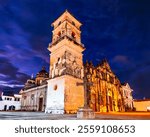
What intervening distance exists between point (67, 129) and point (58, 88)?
11.4ft

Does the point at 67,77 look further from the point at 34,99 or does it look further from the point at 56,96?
the point at 34,99

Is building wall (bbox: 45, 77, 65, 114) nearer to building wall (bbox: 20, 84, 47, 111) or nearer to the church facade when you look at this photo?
the church facade

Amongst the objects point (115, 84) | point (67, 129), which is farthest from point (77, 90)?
point (115, 84)

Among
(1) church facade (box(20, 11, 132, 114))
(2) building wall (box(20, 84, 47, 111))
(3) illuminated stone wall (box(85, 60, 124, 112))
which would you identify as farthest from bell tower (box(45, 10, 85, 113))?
(2) building wall (box(20, 84, 47, 111))

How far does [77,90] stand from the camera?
22.6 feet

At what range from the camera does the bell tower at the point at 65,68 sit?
6478mm

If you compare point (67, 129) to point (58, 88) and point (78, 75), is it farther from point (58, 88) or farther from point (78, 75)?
point (78, 75)

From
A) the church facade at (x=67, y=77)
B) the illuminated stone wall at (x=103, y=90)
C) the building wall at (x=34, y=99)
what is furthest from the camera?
the building wall at (x=34, y=99)

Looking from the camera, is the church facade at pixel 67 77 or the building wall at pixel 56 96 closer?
the building wall at pixel 56 96

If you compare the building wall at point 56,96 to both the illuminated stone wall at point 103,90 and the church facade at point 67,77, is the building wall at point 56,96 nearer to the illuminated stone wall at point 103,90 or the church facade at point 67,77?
the church facade at point 67,77

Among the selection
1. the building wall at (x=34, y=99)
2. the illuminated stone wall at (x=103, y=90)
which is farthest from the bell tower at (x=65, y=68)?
the building wall at (x=34, y=99)

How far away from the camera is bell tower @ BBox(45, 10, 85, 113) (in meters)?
6.48

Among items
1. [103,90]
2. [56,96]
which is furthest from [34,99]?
[103,90]

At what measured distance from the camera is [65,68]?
6.71 metres
